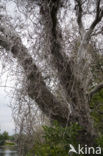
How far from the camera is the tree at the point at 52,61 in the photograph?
3002 millimetres

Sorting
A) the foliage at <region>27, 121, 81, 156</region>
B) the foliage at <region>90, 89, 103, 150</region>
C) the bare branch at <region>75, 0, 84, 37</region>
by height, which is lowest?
the foliage at <region>27, 121, 81, 156</region>

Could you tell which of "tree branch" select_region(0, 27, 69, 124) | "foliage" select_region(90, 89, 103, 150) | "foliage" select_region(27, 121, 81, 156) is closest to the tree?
"tree branch" select_region(0, 27, 69, 124)

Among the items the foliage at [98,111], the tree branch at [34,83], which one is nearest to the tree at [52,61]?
the tree branch at [34,83]

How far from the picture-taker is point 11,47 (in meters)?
3.11

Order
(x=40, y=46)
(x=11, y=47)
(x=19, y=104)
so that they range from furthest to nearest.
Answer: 1. (x=11, y=47)
2. (x=40, y=46)
3. (x=19, y=104)

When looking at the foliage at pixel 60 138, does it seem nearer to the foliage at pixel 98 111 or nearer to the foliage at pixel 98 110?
the foliage at pixel 98 111

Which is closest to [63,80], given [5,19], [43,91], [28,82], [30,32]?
[43,91]

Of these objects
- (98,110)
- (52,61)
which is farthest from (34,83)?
(98,110)

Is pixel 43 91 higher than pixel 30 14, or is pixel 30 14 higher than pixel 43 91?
pixel 30 14

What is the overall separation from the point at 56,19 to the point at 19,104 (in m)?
1.39

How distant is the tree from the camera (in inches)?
118

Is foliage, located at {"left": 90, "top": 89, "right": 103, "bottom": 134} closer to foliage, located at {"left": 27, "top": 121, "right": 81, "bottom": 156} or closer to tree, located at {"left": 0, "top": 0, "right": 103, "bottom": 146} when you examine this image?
tree, located at {"left": 0, "top": 0, "right": 103, "bottom": 146}

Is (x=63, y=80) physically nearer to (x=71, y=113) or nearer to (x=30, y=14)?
(x=71, y=113)

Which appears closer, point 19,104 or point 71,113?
point 19,104
